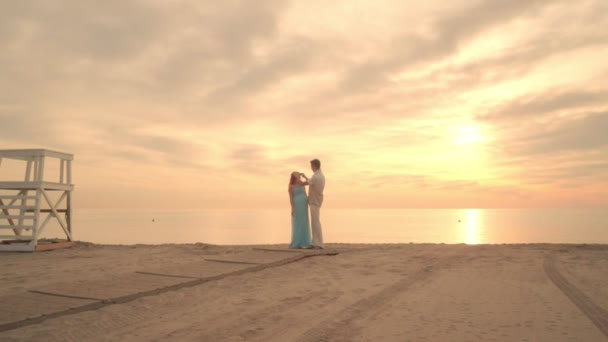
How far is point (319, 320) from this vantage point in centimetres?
554

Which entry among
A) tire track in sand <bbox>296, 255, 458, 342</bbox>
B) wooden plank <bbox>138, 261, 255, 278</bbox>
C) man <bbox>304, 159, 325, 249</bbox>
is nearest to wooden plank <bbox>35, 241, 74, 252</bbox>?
wooden plank <bbox>138, 261, 255, 278</bbox>

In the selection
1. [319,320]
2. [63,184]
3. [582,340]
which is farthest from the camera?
[63,184]

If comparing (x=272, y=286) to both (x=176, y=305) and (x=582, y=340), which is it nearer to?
(x=176, y=305)

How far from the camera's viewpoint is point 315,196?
13688 millimetres

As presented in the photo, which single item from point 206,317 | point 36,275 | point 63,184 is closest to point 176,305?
point 206,317

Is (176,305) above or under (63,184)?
under

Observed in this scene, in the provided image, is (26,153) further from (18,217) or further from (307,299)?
(307,299)

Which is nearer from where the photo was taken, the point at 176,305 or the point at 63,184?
the point at 176,305

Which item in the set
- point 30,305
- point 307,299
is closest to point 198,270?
point 307,299

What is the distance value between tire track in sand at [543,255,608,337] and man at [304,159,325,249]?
641 centimetres

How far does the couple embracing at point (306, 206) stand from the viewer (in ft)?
44.4

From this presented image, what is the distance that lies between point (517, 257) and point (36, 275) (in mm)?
11457

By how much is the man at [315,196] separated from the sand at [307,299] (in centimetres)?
211

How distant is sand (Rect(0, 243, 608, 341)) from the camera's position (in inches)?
200
